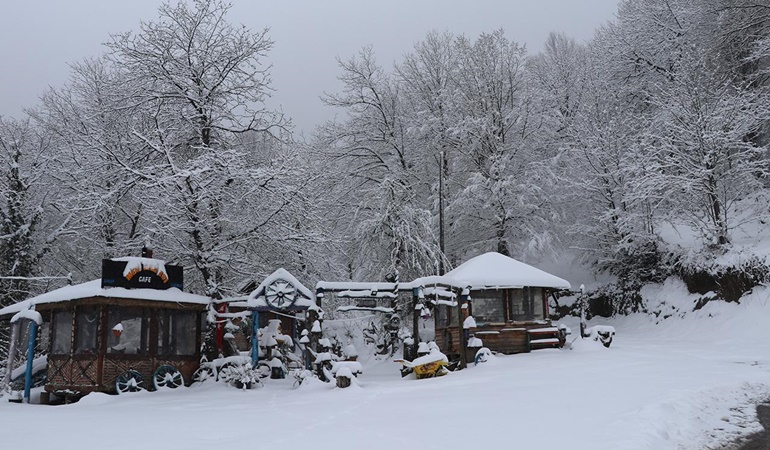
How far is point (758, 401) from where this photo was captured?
36.7ft

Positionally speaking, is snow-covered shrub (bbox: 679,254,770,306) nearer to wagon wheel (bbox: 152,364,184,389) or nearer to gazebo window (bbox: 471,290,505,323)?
gazebo window (bbox: 471,290,505,323)

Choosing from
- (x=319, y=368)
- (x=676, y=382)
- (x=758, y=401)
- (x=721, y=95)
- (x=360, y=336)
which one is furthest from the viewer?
(x=360, y=336)

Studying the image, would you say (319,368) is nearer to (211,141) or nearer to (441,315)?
(441,315)

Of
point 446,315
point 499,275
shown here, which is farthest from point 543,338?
point 446,315

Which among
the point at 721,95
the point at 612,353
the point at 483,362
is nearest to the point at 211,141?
the point at 483,362

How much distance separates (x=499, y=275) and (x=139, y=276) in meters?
11.9

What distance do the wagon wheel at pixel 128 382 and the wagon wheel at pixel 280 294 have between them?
3989 mm

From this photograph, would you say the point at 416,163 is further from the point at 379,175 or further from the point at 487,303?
the point at 487,303

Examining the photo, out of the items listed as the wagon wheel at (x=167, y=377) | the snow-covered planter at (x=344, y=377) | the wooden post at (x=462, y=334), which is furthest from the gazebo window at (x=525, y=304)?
the wagon wheel at (x=167, y=377)

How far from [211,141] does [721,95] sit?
19.8m

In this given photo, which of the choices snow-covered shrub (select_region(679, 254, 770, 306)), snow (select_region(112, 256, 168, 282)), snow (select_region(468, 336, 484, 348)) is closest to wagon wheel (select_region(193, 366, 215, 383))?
snow (select_region(112, 256, 168, 282))

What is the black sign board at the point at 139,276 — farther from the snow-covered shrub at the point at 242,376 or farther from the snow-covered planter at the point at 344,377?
the snow-covered planter at the point at 344,377

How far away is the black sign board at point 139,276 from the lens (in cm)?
1620

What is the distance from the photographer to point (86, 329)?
53.6 feet
